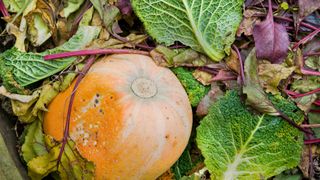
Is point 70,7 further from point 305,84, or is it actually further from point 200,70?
point 305,84

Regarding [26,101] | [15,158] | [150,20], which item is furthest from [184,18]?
[15,158]

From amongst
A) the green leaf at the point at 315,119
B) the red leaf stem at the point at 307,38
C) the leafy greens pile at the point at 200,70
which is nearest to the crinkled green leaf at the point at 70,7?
the leafy greens pile at the point at 200,70

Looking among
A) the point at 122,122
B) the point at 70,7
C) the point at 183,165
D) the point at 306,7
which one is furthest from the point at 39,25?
the point at 306,7

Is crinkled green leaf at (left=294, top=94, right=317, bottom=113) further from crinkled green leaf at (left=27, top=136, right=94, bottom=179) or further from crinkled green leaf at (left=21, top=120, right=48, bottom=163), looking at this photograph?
crinkled green leaf at (left=21, top=120, right=48, bottom=163)

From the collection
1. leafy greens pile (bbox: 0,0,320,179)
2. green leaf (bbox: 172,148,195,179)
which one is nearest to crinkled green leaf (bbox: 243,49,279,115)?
leafy greens pile (bbox: 0,0,320,179)

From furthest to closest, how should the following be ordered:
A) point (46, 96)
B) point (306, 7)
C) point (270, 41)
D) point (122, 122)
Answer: point (306, 7) → point (270, 41) → point (46, 96) → point (122, 122)
